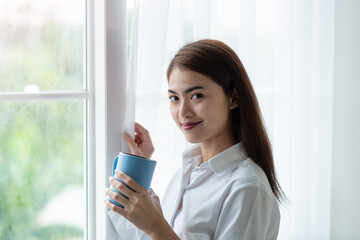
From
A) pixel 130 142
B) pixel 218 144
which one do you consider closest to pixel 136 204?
pixel 130 142

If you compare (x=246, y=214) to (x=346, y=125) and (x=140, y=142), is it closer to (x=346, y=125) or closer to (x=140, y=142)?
(x=140, y=142)

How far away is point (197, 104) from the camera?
1.26 metres

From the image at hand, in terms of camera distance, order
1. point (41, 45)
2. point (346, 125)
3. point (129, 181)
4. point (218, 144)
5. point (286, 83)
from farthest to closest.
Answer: point (346, 125) → point (286, 83) → point (218, 144) → point (41, 45) → point (129, 181)

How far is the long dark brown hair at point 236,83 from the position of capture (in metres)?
1.25

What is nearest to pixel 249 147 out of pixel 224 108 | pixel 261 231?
pixel 224 108

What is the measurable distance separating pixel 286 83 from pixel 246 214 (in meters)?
0.77

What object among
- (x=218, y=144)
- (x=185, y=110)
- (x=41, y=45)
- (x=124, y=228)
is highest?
(x=41, y=45)

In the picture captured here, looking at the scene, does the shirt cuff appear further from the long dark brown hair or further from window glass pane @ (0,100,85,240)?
the long dark brown hair

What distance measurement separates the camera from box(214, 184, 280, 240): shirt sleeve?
1.16m

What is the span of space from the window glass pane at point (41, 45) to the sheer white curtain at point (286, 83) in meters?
0.23

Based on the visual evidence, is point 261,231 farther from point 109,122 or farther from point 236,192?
point 109,122

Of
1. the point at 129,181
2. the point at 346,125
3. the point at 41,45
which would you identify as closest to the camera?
the point at 129,181

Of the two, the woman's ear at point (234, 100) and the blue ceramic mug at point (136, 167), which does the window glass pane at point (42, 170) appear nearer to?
the blue ceramic mug at point (136, 167)

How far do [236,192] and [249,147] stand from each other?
0.60ft
